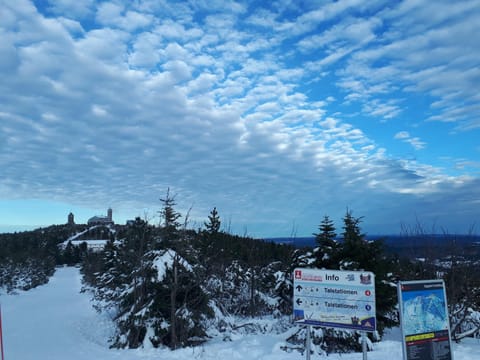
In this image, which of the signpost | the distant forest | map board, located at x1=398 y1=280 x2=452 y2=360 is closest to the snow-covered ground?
the distant forest

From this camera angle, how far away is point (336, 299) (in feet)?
24.3

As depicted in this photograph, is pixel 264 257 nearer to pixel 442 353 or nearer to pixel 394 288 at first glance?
pixel 394 288

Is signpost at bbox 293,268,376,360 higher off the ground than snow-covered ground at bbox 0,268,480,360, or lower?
higher

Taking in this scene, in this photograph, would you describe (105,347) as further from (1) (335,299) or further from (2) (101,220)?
(2) (101,220)

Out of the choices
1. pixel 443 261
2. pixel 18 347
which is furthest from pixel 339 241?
pixel 18 347

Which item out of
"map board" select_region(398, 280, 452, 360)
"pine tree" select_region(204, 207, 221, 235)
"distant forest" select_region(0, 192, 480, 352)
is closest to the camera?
"map board" select_region(398, 280, 452, 360)

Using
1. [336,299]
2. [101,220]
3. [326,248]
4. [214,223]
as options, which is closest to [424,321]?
[336,299]

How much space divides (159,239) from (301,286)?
8478 mm

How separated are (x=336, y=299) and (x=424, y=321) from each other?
1.62m

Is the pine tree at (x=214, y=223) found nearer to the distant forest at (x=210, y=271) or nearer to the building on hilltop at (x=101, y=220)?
the distant forest at (x=210, y=271)

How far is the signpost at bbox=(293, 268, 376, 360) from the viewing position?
714 centimetres

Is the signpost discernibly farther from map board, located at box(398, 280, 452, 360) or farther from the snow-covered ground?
the snow-covered ground

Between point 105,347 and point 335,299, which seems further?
point 105,347

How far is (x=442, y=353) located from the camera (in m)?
6.61
